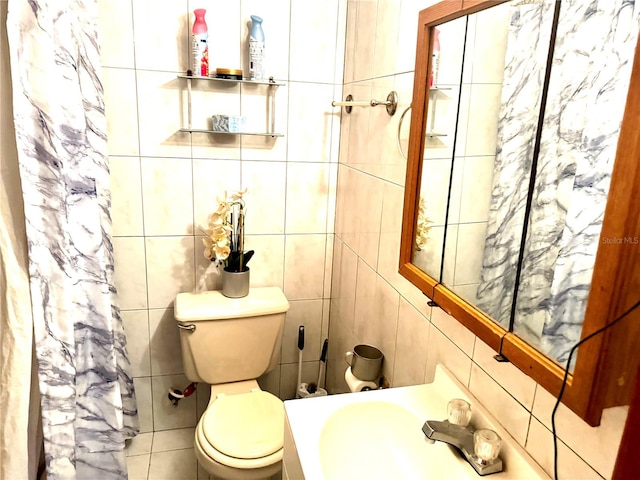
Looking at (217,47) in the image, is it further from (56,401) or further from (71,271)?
(56,401)

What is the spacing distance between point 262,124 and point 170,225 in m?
0.60

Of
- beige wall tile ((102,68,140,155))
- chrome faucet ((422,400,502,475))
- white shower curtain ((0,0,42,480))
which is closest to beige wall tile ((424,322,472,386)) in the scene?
chrome faucet ((422,400,502,475))

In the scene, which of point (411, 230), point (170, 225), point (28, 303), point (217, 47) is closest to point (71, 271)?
point (28, 303)

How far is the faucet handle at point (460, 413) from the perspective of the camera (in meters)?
1.05

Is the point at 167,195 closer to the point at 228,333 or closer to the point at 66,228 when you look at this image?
the point at 228,333

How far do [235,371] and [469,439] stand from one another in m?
1.25

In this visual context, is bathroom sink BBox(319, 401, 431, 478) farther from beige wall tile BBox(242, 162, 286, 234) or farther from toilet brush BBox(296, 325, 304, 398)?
beige wall tile BBox(242, 162, 286, 234)

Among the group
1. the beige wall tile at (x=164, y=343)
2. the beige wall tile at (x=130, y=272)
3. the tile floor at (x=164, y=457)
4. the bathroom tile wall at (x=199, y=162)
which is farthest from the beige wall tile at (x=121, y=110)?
the tile floor at (x=164, y=457)

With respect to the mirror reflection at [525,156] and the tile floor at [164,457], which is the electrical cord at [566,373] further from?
the tile floor at [164,457]

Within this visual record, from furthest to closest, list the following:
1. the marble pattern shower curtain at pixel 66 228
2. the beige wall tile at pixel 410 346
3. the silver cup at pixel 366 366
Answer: the silver cup at pixel 366 366, the beige wall tile at pixel 410 346, the marble pattern shower curtain at pixel 66 228

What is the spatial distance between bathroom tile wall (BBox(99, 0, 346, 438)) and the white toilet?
20 centimetres

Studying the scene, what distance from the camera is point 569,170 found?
791 millimetres

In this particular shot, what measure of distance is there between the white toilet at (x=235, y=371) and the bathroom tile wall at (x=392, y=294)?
371mm

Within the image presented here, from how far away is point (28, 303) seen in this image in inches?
45.2
